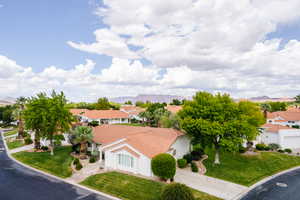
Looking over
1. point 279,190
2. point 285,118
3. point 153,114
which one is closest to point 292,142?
point 279,190

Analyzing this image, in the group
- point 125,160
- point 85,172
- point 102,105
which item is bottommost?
point 85,172

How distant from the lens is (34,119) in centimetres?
3203

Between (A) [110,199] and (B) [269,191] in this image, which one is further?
(B) [269,191]

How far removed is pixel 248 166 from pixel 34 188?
29.2 metres

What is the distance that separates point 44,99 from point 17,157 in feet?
37.9

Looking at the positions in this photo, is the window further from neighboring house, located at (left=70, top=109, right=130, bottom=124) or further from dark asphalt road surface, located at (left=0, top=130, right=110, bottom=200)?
neighboring house, located at (left=70, top=109, right=130, bottom=124)

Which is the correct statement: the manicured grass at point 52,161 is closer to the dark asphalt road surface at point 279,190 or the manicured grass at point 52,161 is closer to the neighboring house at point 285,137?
the dark asphalt road surface at point 279,190

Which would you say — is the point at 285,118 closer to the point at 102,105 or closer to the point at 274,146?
the point at 274,146

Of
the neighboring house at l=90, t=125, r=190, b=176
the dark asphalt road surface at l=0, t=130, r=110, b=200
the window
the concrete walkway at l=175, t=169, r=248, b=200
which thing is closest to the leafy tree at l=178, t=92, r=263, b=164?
the neighboring house at l=90, t=125, r=190, b=176

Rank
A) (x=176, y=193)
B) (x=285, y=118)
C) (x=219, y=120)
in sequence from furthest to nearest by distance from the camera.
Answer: (x=285, y=118), (x=219, y=120), (x=176, y=193)

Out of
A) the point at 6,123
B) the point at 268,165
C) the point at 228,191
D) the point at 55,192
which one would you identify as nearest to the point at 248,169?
the point at 268,165

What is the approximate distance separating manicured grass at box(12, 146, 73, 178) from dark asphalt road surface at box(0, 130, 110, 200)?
4.95 ft

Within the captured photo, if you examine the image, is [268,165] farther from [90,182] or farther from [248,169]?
[90,182]

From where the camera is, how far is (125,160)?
24.8 metres
